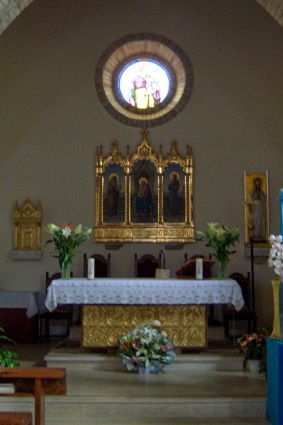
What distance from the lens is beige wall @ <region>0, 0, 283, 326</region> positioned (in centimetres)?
1021

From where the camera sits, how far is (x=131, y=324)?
7.20m

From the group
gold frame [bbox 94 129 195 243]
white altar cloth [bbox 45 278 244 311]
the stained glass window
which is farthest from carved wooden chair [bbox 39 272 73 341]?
the stained glass window

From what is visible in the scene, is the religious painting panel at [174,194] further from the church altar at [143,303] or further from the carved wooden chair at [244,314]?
the church altar at [143,303]

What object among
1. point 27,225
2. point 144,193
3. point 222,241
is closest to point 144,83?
point 144,193

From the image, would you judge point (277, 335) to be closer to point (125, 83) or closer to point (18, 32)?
point (125, 83)

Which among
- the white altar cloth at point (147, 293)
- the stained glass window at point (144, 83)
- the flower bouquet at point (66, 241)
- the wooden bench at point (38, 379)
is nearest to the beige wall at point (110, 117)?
the stained glass window at point (144, 83)

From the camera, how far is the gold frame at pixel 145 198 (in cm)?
1016

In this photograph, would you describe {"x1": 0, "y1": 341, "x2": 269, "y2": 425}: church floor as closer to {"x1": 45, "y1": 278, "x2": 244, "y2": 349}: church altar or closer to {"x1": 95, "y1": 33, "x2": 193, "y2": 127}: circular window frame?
{"x1": 45, "y1": 278, "x2": 244, "y2": 349}: church altar

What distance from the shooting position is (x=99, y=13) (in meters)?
10.6

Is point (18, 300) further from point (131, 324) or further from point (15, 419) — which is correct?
point (15, 419)

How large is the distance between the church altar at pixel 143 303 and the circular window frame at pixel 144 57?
14.3ft

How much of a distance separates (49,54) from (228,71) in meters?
3.51

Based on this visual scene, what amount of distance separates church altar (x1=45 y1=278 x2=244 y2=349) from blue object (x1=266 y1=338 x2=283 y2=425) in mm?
1688

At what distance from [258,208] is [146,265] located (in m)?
2.38
